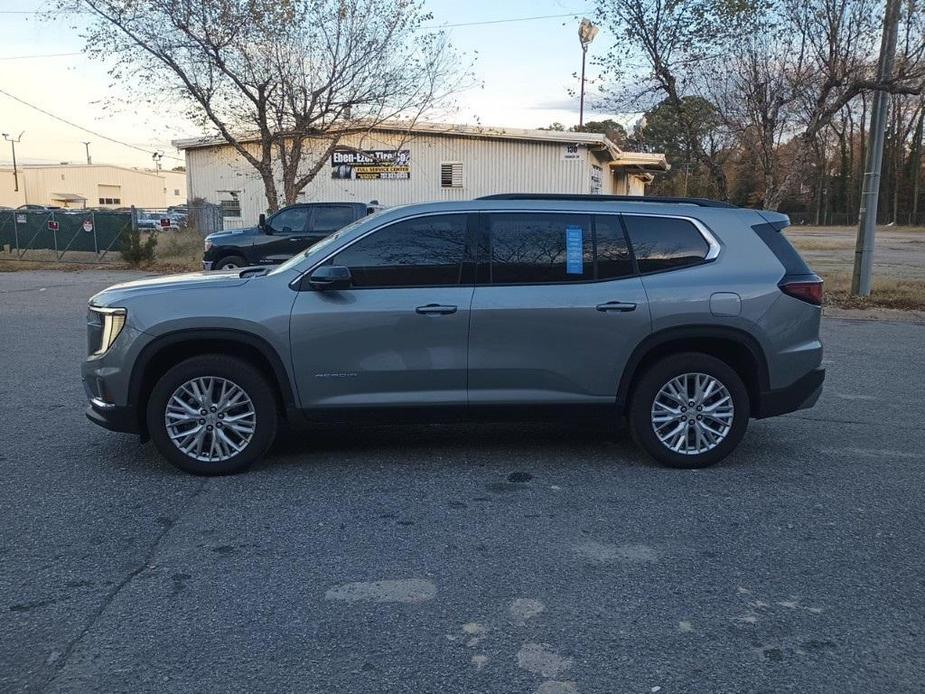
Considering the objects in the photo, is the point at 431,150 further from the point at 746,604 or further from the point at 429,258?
the point at 746,604

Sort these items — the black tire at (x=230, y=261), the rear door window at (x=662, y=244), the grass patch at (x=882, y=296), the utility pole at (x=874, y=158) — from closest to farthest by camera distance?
the rear door window at (x=662, y=244), the utility pole at (x=874, y=158), the grass patch at (x=882, y=296), the black tire at (x=230, y=261)

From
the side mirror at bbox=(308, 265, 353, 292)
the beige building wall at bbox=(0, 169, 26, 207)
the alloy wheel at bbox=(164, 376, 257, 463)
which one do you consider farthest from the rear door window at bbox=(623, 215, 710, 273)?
the beige building wall at bbox=(0, 169, 26, 207)

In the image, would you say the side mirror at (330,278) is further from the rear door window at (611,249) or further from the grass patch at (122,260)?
the grass patch at (122,260)

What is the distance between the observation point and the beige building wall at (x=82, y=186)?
289ft

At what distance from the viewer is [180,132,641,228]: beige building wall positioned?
28.9 m

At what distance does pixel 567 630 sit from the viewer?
3.52m

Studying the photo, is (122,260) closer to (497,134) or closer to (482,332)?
(497,134)

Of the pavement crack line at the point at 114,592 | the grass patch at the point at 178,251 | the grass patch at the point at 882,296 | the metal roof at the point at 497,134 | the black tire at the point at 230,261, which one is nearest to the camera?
the pavement crack line at the point at 114,592

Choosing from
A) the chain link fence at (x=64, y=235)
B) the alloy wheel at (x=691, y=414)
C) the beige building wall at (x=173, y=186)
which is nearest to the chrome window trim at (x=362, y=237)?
the alloy wheel at (x=691, y=414)

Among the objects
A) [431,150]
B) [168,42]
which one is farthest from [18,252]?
[431,150]

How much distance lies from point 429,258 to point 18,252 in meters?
25.1

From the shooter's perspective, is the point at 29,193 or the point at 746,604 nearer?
the point at 746,604

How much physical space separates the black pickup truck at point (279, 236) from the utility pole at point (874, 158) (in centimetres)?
929

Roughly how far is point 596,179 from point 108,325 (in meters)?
27.0
